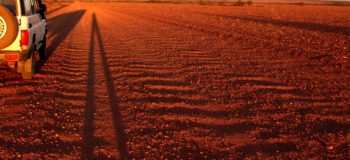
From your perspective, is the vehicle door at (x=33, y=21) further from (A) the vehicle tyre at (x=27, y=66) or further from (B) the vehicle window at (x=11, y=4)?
(A) the vehicle tyre at (x=27, y=66)

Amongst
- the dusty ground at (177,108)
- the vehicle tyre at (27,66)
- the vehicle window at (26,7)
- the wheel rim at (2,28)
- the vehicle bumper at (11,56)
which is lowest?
the dusty ground at (177,108)

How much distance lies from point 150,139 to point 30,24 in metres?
4.22

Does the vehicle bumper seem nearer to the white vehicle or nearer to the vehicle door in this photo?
the white vehicle

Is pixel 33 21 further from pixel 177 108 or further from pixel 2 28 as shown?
pixel 177 108

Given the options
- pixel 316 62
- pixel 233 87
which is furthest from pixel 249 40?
pixel 233 87

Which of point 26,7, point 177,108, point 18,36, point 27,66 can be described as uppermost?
point 26,7

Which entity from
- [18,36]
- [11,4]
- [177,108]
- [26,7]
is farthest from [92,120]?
[26,7]

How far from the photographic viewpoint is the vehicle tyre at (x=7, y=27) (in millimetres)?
7070

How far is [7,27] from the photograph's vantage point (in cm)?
717

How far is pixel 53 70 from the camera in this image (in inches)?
384

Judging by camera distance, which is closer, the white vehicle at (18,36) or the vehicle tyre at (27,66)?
the white vehicle at (18,36)

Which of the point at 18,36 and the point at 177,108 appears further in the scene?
the point at 18,36

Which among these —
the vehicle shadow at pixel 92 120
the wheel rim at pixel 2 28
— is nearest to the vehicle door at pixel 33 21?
the wheel rim at pixel 2 28

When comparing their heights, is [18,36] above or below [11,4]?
below
